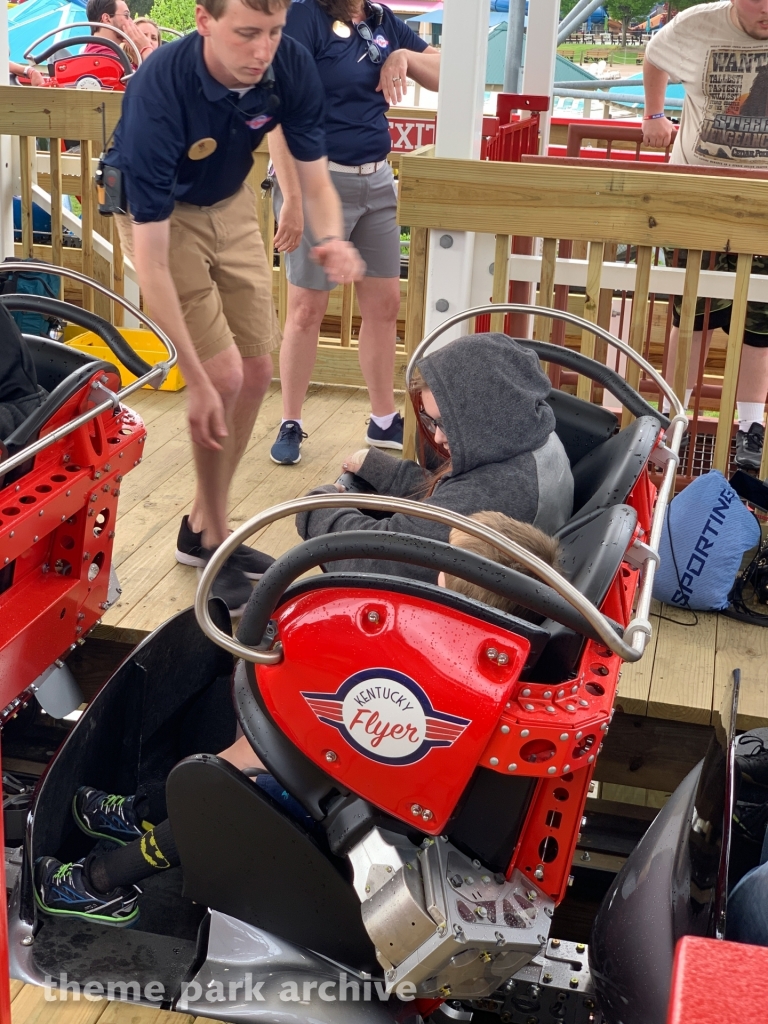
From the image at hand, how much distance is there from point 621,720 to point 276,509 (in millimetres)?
1468

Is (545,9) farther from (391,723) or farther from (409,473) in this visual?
(391,723)

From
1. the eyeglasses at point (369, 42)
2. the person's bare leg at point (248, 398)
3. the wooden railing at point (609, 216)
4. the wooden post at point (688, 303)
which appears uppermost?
the eyeglasses at point (369, 42)

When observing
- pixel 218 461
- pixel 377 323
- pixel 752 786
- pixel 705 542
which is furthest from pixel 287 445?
pixel 752 786

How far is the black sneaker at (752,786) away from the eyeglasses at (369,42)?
2.62 m

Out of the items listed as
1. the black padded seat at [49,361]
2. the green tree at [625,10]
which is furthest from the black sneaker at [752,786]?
the green tree at [625,10]

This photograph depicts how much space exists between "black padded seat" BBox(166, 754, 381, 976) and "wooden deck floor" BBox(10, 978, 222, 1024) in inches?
7.8

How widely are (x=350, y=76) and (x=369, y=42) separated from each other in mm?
140

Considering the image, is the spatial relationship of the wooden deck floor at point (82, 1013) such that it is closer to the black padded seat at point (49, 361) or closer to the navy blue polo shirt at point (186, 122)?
the black padded seat at point (49, 361)

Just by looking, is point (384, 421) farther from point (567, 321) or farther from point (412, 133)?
point (412, 133)

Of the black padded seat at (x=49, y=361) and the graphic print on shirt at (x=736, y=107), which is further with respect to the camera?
the graphic print on shirt at (x=736, y=107)

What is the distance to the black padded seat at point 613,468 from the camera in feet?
6.26

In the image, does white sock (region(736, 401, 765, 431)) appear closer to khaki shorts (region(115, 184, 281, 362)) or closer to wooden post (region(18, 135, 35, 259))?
khaki shorts (region(115, 184, 281, 362))

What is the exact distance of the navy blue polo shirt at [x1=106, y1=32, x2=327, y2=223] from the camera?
253 cm

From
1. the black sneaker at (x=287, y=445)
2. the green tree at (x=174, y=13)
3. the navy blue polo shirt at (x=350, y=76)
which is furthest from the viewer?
the green tree at (x=174, y=13)
